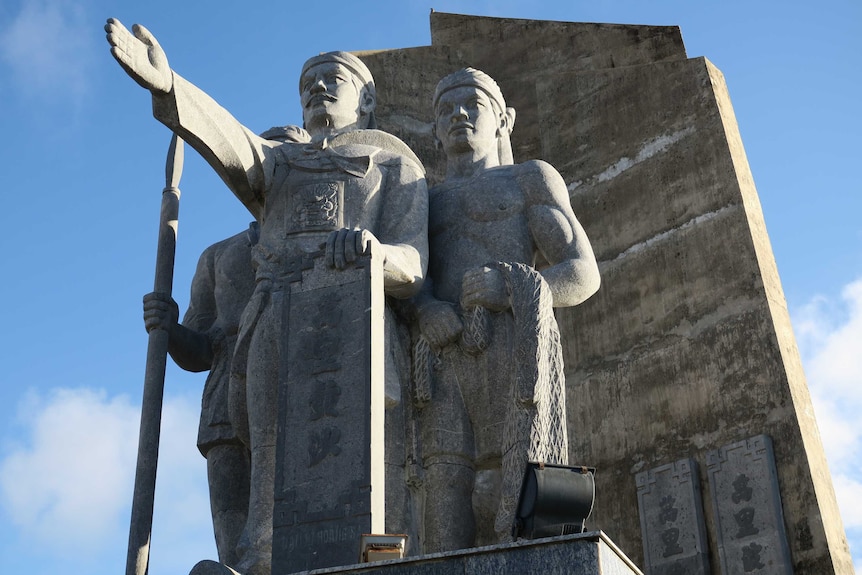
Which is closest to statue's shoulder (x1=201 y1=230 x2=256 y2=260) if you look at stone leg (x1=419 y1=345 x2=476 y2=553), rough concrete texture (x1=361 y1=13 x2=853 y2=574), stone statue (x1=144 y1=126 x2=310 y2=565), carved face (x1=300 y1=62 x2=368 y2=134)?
stone statue (x1=144 y1=126 x2=310 y2=565)

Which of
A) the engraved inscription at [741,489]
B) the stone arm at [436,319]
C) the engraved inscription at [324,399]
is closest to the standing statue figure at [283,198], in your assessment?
the stone arm at [436,319]

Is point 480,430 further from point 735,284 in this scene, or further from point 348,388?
point 735,284

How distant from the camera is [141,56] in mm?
5781

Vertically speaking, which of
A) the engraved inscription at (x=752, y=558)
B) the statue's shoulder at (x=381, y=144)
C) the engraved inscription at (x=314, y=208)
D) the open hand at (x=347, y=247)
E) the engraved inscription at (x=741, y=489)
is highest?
the statue's shoulder at (x=381, y=144)

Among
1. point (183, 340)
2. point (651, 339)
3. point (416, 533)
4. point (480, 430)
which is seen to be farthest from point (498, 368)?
point (651, 339)

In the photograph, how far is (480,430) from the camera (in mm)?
5977

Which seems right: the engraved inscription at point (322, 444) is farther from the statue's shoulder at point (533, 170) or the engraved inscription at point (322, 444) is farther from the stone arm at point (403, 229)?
the statue's shoulder at point (533, 170)

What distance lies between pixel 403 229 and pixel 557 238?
2.51 ft

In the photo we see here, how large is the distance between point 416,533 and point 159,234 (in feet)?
6.78

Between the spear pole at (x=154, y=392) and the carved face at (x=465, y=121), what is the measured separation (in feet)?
4.64

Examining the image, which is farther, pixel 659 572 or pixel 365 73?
pixel 659 572

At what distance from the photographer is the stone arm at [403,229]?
605 centimetres

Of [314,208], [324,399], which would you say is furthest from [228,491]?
[314,208]

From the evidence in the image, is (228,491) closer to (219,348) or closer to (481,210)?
(219,348)
